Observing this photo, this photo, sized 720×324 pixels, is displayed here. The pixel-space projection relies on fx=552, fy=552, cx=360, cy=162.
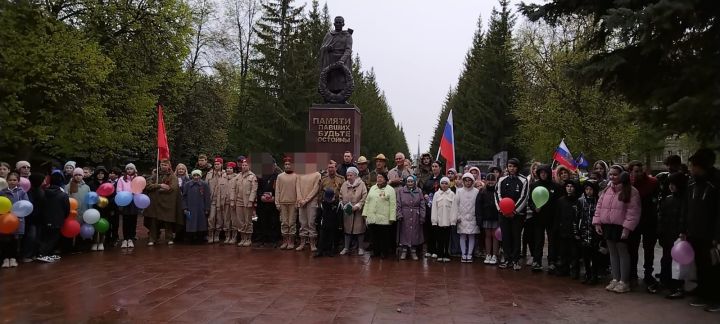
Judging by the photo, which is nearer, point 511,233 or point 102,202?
point 511,233

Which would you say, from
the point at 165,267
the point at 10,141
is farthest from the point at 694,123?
the point at 10,141

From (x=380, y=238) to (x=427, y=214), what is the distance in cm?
100

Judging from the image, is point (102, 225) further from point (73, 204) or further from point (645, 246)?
point (645, 246)

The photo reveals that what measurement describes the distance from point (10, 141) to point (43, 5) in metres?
5.30

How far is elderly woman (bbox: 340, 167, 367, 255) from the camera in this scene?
10.4m

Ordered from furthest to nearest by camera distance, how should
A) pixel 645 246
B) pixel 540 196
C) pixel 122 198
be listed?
pixel 122 198 < pixel 540 196 < pixel 645 246

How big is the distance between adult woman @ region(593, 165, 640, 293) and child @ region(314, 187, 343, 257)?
185 inches

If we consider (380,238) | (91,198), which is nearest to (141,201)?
(91,198)

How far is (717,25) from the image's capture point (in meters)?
4.80

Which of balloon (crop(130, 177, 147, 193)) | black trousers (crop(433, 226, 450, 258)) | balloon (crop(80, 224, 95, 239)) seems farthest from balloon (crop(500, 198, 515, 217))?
balloon (crop(80, 224, 95, 239))

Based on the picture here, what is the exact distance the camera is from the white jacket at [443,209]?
9.92 m

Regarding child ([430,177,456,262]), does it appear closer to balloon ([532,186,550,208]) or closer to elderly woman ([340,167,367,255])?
elderly woman ([340,167,367,255])

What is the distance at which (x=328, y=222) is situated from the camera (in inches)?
414

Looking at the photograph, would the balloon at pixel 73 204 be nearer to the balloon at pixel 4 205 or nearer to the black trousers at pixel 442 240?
the balloon at pixel 4 205
